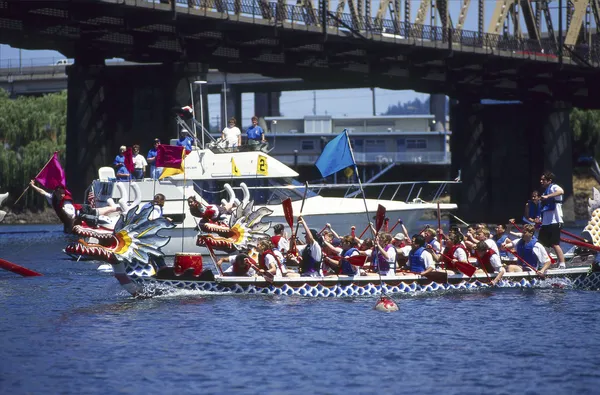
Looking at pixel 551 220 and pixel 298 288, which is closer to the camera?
pixel 298 288

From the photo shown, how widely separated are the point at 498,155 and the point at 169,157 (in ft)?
118

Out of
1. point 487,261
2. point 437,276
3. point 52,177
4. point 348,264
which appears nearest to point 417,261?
point 437,276

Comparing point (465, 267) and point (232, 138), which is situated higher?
point (232, 138)

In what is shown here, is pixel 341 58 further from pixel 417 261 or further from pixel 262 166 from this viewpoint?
pixel 417 261

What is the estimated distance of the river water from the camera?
736 inches

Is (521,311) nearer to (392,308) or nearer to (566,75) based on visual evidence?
(392,308)

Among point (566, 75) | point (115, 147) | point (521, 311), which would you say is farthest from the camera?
point (566, 75)

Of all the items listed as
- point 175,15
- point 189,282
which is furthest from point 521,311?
point 175,15

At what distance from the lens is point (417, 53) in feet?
188

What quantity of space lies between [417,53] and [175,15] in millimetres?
17835

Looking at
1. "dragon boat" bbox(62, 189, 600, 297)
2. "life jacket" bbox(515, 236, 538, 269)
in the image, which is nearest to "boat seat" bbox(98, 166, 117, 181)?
"dragon boat" bbox(62, 189, 600, 297)

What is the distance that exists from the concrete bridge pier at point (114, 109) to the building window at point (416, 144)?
204ft

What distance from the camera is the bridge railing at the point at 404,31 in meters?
46.8

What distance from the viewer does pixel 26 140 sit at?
243 ft
